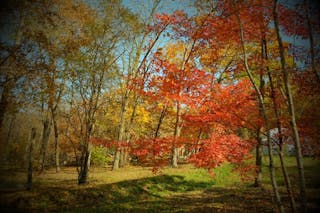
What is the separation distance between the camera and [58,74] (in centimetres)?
1107

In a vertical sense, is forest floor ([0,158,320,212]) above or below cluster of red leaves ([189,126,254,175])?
below

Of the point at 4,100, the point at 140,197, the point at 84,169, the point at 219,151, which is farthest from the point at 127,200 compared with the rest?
the point at 4,100

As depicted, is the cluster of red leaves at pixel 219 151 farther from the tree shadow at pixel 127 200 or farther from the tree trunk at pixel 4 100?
the tree trunk at pixel 4 100

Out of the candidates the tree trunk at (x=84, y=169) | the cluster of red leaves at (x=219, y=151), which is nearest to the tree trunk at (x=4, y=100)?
the tree trunk at (x=84, y=169)

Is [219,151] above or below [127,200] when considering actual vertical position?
above

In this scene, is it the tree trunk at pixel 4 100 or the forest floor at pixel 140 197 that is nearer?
the tree trunk at pixel 4 100

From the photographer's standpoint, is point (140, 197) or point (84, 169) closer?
point (140, 197)

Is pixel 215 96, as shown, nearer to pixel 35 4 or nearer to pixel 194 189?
pixel 194 189

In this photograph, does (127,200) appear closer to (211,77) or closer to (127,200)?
(127,200)

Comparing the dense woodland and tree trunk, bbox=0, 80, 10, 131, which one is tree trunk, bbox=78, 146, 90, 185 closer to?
the dense woodland

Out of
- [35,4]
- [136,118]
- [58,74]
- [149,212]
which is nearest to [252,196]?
[149,212]

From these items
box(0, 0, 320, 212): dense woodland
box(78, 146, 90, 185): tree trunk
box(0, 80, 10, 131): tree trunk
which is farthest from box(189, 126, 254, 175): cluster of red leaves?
box(0, 80, 10, 131): tree trunk

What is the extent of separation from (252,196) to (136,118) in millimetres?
18367

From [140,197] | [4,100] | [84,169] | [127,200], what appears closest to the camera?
[4,100]
